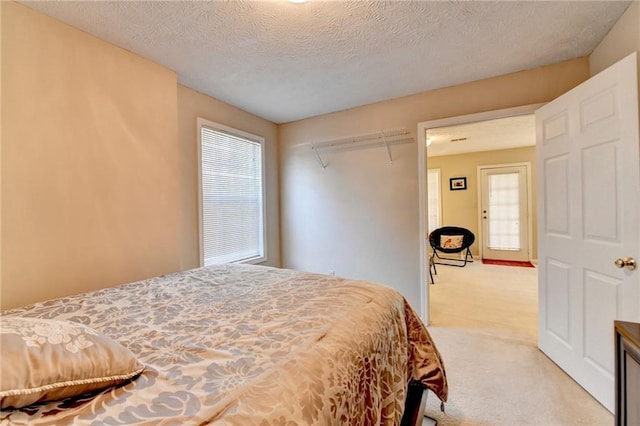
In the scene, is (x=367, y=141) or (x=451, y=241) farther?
(x=451, y=241)

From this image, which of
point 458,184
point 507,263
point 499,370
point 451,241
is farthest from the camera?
point 458,184

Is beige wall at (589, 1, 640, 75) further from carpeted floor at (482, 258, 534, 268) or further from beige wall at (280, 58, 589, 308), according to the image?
carpeted floor at (482, 258, 534, 268)

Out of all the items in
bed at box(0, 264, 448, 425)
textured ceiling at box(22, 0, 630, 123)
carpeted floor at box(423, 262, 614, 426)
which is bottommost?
carpeted floor at box(423, 262, 614, 426)

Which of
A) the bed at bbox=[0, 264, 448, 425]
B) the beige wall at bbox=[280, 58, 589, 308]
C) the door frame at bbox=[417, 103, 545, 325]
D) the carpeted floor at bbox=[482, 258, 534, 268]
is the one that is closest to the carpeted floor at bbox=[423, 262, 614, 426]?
the door frame at bbox=[417, 103, 545, 325]

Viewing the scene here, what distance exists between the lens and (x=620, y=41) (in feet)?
5.90

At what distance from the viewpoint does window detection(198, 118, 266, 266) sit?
9.51ft

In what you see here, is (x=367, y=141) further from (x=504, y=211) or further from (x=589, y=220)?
(x=504, y=211)

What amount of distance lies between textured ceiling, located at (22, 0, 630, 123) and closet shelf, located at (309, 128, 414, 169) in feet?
1.65

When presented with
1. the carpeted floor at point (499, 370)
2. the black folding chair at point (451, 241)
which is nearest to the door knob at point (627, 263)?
the carpeted floor at point (499, 370)

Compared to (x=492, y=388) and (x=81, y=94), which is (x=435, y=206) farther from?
(x=81, y=94)

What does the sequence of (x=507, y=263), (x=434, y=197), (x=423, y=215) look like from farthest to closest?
1. (x=434, y=197)
2. (x=507, y=263)
3. (x=423, y=215)

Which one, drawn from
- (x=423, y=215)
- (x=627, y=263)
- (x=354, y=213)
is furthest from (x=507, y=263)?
(x=627, y=263)

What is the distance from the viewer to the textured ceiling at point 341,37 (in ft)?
5.46

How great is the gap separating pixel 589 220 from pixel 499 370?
1.25 m
